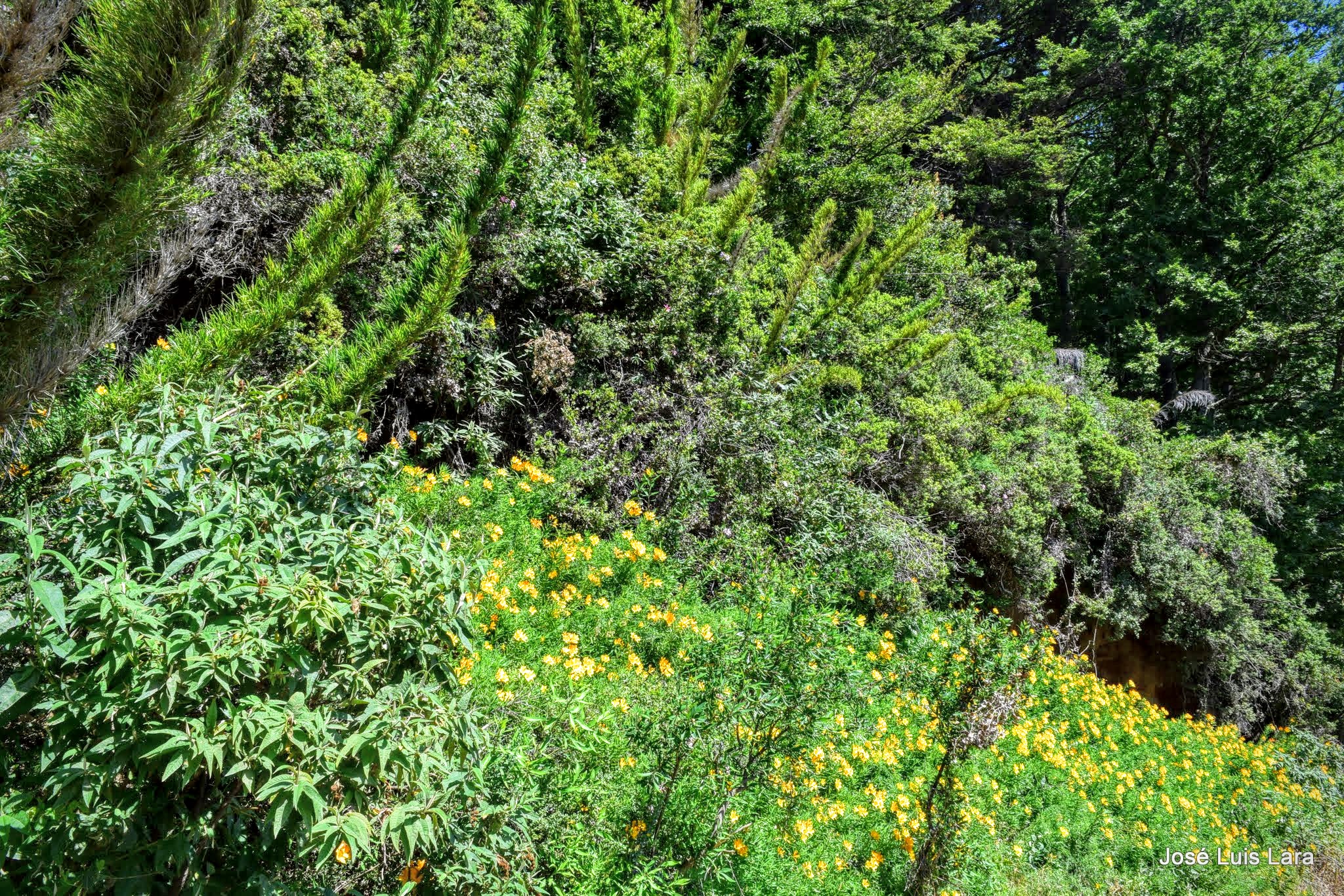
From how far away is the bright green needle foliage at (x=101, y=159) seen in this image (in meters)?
1.55

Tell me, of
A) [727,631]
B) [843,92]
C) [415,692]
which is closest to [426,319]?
[727,631]

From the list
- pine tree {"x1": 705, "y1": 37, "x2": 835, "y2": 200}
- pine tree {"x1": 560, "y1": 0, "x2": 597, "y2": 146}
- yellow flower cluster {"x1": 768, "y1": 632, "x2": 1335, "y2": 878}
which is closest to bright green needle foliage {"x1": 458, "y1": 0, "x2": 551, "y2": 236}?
pine tree {"x1": 560, "y1": 0, "x2": 597, "y2": 146}

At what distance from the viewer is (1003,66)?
1484 cm

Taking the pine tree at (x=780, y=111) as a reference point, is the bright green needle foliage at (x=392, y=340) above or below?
below

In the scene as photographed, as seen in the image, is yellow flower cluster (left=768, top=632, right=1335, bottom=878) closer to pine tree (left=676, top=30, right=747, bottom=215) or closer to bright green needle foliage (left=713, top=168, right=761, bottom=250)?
bright green needle foliage (left=713, top=168, right=761, bottom=250)

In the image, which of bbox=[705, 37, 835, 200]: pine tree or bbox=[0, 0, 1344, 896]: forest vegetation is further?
bbox=[705, 37, 835, 200]: pine tree

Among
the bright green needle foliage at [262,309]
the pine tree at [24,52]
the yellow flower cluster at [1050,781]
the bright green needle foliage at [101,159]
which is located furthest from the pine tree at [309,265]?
the yellow flower cluster at [1050,781]

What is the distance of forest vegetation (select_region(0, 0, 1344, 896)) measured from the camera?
141 centimetres

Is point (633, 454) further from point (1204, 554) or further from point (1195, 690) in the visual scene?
point (1195, 690)

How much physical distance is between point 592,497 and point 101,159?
3135 millimetres

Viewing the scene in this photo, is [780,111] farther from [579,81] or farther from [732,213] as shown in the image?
[579,81]

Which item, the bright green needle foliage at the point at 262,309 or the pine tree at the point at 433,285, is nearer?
the bright green needle foliage at the point at 262,309

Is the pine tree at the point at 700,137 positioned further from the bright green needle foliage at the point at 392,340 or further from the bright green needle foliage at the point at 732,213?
the bright green needle foliage at the point at 392,340

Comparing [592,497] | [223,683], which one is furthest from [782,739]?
[592,497]
